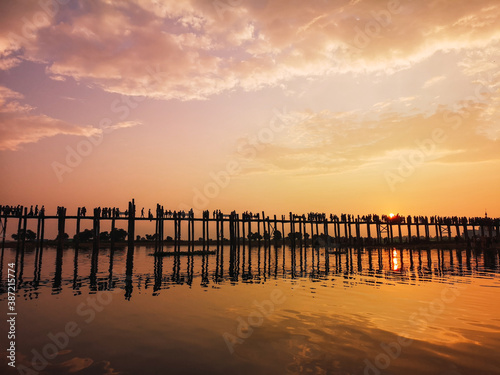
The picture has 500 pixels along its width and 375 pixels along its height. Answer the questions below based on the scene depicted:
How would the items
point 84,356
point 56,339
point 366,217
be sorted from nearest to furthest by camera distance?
1. point 84,356
2. point 56,339
3. point 366,217

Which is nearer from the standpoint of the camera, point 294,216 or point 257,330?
point 257,330

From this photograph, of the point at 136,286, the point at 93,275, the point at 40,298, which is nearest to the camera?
the point at 40,298

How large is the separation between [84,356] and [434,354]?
26.6ft

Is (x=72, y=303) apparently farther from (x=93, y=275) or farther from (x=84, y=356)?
(x=93, y=275)

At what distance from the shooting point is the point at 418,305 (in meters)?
11.9

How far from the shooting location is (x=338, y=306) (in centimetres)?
Answer: 1185

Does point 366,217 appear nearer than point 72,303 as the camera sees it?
No

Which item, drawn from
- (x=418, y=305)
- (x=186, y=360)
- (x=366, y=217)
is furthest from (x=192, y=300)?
(x=366, y=217)

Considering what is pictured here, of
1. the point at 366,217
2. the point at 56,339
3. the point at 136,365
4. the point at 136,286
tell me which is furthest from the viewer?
the point at 366,217

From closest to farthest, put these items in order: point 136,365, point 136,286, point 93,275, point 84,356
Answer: point 136,365 < point 84,356 < point 136,286 < point 93,275

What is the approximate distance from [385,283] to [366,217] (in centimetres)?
3713

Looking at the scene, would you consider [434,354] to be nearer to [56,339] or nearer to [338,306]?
[338,306]

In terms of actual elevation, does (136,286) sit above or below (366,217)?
below

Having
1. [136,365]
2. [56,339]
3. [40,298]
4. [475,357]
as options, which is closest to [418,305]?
[475,357]
